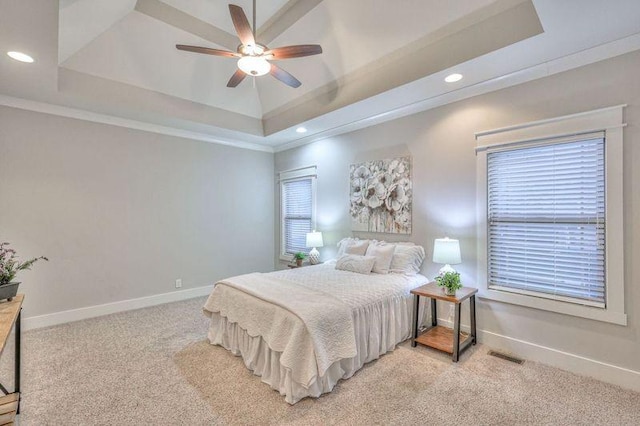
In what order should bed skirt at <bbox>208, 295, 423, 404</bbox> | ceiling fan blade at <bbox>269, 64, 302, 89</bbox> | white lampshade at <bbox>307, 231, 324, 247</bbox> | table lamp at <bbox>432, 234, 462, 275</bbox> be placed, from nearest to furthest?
1. bed skirt at <bbox>208, 295, 423, 404</bbox>
2. ceiling fan blade at <bbox>269, 64, 302, 89</bbox>
3. table lamp at <bbox>432, 234, 462, 275</bbox>
4. white lampshade at <bbox>307, 231, 324, 247</bbox>

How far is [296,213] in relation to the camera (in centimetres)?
554

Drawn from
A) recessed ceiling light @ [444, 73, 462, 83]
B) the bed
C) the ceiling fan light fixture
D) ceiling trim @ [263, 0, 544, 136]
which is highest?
ceiling trim @ [263, 0, 544, 136]

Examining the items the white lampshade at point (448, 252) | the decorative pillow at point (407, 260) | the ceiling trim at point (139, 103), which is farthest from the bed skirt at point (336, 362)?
the ceiling trim at point (139, 103)

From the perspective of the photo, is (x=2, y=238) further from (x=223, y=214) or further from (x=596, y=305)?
(x=596, y=305)

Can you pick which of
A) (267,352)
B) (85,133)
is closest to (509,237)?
(267,352)

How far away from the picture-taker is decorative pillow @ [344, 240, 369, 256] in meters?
3.96

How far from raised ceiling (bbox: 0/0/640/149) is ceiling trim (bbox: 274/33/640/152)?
0.04 ft

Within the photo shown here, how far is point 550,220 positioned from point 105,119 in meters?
5.43

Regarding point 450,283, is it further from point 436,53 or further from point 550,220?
point 436,53

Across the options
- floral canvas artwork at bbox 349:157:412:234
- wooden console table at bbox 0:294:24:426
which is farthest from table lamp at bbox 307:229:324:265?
wooden console table at bbox 0:294:24:426

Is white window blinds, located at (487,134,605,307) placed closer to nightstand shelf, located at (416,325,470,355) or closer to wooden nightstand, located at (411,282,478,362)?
wooden nightstand, located at (411,282,478,362)

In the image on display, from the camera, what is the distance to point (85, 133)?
393 cm

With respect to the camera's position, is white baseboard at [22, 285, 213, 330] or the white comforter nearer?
the white comforter

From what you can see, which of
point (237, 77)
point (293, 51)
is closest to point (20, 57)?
point (237, 77)
